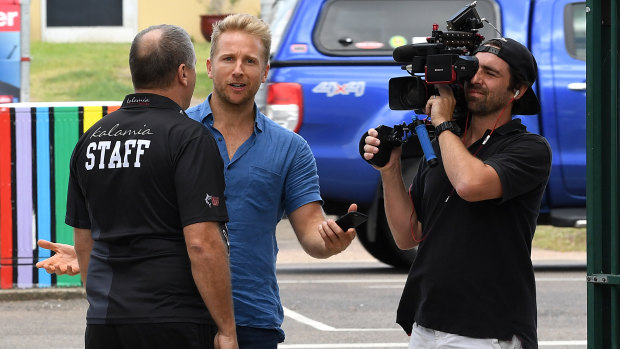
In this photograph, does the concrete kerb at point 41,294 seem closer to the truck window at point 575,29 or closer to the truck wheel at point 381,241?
the truck wheel at point 381,241

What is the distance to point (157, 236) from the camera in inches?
153

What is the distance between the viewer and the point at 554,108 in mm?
11133

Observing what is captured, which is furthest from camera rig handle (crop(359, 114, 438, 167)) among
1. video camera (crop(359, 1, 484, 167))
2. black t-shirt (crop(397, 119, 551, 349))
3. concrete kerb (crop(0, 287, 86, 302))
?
concrete kerb (crop(0, 287, 86, 302))

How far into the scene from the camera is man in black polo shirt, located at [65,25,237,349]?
3.85 m

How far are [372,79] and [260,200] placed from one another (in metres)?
6.67

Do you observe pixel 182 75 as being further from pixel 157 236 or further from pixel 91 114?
pixel 91 114

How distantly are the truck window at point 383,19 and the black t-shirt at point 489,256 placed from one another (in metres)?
7.05

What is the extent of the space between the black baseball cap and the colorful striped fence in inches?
242

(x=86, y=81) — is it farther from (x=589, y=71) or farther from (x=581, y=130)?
(x=589, y=71)

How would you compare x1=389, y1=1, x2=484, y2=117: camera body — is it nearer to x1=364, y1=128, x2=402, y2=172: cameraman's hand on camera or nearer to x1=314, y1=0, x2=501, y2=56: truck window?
x1=364, y1=128, x2=402, y2=172: cameraman's hand on camera

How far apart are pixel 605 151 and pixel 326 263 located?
9.14 m

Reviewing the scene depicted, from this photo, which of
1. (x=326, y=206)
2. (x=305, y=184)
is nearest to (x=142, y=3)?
(x=326, y=206)

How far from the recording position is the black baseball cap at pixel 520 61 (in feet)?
14.3

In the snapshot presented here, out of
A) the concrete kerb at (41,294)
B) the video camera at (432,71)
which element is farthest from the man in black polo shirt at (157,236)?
the concrete kerb at (41,294)
